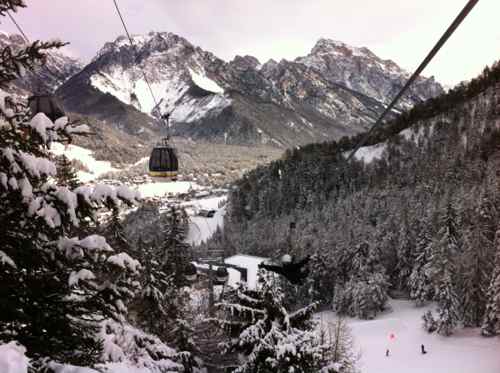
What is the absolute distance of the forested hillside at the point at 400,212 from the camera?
120 feet

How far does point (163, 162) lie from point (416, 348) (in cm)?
3124

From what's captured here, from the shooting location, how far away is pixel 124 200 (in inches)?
138

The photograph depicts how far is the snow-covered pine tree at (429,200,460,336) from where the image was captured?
3381 centimetres

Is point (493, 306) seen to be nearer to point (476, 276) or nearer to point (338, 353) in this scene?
point (476, 276)

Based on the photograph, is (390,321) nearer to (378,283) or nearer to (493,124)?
(378,283)

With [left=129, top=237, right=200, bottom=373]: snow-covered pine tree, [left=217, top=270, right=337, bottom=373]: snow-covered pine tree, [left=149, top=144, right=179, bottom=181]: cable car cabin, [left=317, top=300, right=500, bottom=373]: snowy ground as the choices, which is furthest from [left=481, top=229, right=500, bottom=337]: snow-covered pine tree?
[left=149, top=144, right=179, bottom=181]: cable car cabin

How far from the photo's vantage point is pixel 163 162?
45.5ft

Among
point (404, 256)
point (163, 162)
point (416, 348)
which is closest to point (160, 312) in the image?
point (163, 162)

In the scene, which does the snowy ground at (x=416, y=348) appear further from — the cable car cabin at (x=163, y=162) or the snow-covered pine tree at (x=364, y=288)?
the cable car cabin at (x=163, y=162)

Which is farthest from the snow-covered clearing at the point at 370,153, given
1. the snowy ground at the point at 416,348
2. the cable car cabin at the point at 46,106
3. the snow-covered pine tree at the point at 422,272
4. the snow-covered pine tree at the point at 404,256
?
the cable car cabin at the point at 46,106

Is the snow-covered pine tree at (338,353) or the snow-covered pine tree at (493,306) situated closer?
the snow-covered pine tree at (338,353)

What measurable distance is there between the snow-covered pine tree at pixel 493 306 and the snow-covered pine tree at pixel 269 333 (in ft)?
85.6

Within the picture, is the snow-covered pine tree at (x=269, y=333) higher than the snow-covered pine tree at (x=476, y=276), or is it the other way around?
the snow-covered pine tree at (x=269, y=333)

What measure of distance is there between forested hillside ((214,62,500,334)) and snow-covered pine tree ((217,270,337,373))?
1.53 metres
